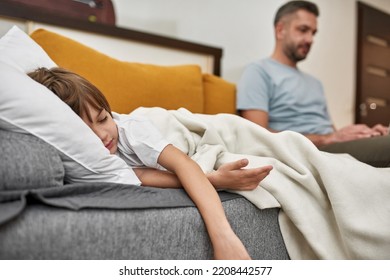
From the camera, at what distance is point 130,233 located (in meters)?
0.60

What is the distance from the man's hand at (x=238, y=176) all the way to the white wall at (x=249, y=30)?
3.72 feet

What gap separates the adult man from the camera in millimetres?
1490

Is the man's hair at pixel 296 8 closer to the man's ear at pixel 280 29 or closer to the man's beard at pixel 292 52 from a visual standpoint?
the man's ear at pixel 280 29

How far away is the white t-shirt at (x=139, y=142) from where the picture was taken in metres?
0.83

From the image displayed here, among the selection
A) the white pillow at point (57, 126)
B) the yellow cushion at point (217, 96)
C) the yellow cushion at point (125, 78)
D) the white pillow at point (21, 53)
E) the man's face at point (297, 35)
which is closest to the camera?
the white pillow at point (57, 126)

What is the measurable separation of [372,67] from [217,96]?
6.43ft

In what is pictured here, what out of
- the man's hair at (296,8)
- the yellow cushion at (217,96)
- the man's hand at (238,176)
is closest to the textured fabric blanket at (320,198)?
the man's hand at (238,176)

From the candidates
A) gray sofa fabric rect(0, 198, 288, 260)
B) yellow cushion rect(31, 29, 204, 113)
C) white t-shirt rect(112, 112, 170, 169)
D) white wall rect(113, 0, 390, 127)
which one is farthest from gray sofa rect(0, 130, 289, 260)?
white wall rect(113, 0, 390, 127)

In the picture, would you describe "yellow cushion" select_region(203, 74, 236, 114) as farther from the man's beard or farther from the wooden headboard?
the man's beard

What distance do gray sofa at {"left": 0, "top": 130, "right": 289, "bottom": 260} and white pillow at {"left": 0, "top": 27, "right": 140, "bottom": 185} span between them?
0.03 metres

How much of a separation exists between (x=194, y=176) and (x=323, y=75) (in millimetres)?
2111

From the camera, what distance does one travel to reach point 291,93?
1.68 m

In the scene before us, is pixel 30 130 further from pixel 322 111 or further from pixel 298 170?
pixel 322 111
